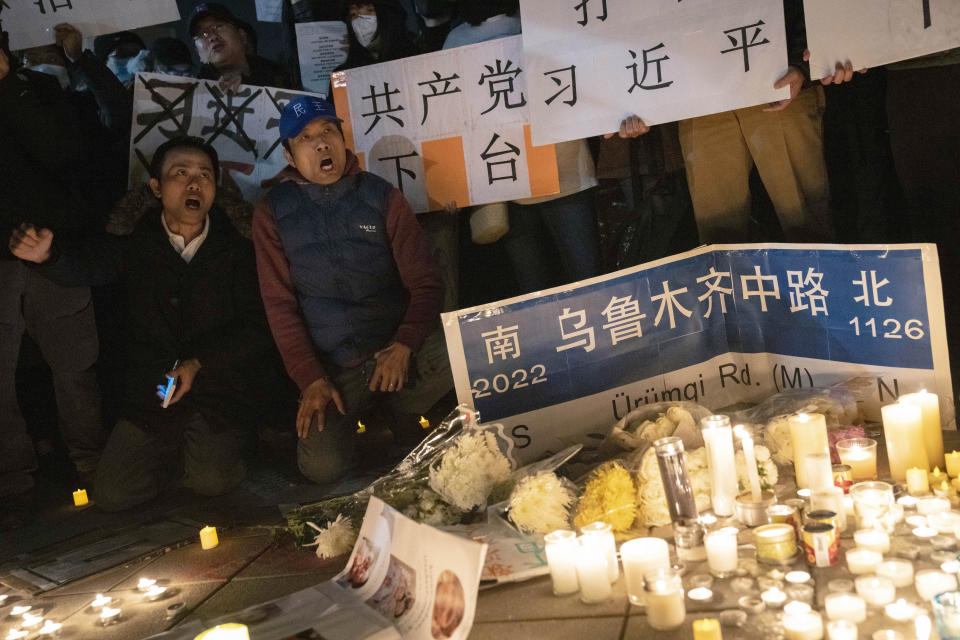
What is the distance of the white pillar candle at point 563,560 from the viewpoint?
2.67 m

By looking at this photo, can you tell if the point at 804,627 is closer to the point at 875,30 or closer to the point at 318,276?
the point at 875,30

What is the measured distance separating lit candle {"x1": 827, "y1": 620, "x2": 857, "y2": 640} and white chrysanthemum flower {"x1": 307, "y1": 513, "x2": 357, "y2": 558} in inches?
72.1

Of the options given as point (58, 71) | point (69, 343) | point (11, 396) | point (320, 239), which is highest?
point (58, 71)

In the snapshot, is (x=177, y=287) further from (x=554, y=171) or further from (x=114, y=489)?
(x=554, y=171)

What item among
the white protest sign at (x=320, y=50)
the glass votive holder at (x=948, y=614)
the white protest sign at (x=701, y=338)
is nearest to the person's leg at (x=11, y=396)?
the white protest sign at (x=320, y=50)

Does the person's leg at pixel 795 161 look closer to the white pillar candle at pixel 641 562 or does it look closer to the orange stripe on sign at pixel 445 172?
the orange stripe on sign at pixel 445 172

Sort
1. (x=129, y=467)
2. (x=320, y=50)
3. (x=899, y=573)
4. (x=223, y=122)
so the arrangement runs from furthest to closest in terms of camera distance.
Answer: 1. (x=320, y=50)
2. (x=223, y=122)
3. (x=129, y=467)
4. (x=899, y=573)

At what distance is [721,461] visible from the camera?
9.71 ft

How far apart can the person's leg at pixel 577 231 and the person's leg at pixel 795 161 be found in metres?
0.91

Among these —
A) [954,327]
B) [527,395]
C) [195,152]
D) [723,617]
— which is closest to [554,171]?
[527,395]

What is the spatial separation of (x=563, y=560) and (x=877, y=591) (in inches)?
34.4

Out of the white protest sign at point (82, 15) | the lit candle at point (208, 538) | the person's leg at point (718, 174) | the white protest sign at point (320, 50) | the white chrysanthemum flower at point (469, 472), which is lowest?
the lit candle at point (208, 538)

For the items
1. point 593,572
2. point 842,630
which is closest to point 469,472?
point 593,572

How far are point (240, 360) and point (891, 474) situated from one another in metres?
3.06
